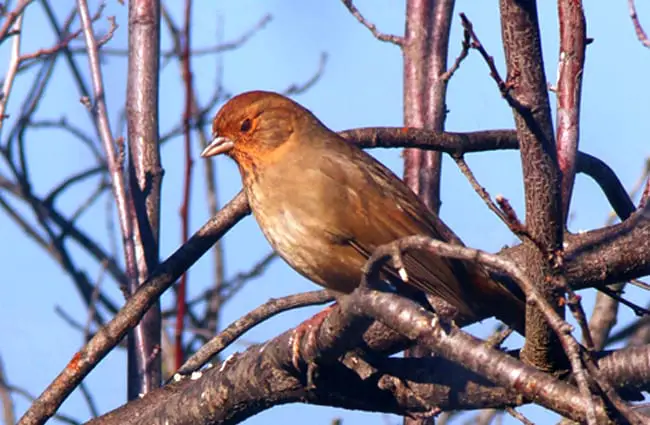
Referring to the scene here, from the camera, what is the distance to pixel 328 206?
467cm

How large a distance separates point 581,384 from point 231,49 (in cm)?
646

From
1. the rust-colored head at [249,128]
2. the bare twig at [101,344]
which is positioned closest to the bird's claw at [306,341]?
the bare twig at [101,344]

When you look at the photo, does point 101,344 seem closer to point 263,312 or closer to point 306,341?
point 263,312

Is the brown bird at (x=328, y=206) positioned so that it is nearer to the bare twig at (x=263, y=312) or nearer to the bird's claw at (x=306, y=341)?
the bare twig at (x=263, y=312)

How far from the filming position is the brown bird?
14.8 ft

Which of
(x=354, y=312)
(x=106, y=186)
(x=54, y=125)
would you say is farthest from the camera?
(x=106, y=186)

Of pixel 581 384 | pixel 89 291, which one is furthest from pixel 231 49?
pixel 581 384

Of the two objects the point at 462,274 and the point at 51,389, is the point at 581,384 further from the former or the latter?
the point at 51,389

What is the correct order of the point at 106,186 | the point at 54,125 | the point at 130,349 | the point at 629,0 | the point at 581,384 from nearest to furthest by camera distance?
the point at 581,384, the point at 629,0, the point at 130,349, the point at 54,125, the point at 106,186

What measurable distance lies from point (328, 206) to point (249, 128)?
2.47ft

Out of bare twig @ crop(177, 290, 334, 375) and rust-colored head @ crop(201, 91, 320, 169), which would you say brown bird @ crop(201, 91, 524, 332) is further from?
bare twig @ crop(177, 290, 334, 375)

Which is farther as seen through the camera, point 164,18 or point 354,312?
point 164,18

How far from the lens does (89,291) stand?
756 centimetres

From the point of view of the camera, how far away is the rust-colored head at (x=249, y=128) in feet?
16.9
